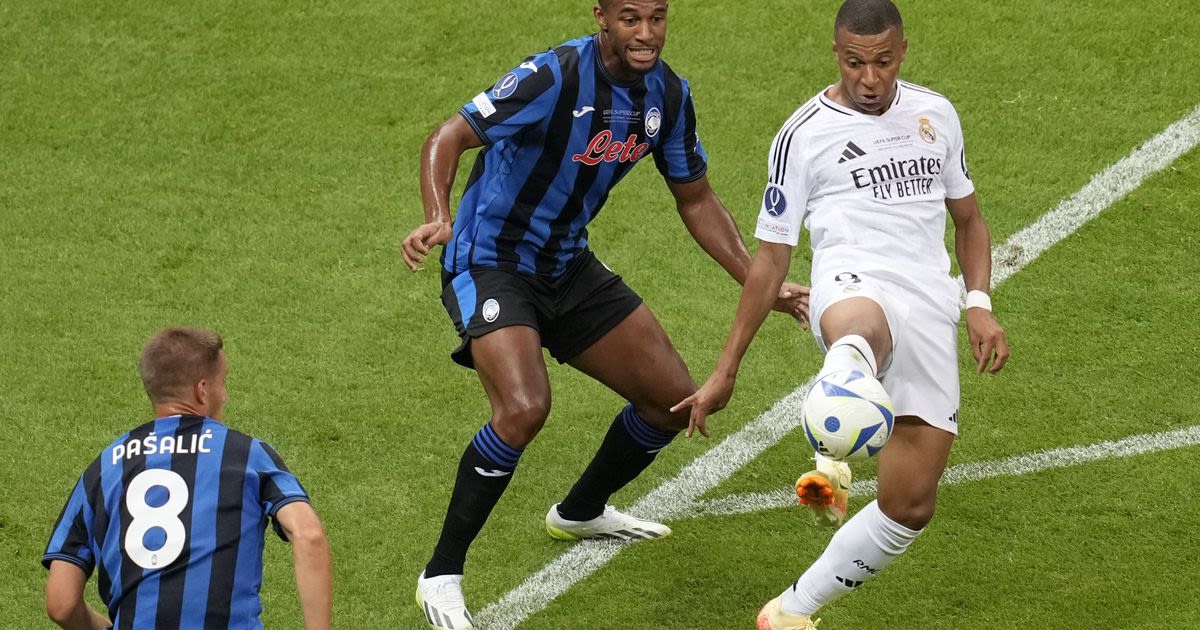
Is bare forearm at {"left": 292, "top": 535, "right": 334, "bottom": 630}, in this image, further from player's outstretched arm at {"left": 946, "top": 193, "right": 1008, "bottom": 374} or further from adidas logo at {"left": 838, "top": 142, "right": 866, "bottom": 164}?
player's outstretched arm at {"left": 946, "top": 193, "right": 1008, "bottom": 374}

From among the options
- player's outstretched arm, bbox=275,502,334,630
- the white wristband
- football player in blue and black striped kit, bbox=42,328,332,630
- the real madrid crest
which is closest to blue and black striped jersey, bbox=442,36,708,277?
the real madrid crest

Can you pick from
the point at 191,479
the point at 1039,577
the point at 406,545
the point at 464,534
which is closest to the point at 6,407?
the point at 406,545

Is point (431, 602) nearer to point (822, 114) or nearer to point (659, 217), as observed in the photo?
point (822, 114)

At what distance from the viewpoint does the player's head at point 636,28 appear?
16.5 feet

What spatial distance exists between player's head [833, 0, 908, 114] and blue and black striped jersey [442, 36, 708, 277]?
815 mm

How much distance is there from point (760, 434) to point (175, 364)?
2.96 metres

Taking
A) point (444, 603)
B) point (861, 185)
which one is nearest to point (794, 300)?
point (861, 185)

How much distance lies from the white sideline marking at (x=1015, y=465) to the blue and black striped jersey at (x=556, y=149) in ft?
3.94

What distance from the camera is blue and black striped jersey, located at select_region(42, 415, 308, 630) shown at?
3.86 metres

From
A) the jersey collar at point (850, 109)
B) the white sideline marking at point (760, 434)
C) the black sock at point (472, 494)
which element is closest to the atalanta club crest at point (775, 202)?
the jersey collar at point (850, 109)

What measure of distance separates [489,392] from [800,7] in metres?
4.68

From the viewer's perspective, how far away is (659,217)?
778 cm

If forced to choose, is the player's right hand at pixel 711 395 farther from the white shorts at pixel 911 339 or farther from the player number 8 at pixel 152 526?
the player number 8 at pixel 152 526

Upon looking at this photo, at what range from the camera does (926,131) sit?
4.83 meters
